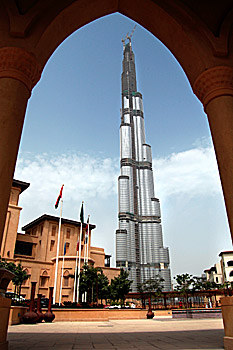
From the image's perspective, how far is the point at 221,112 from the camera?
15.8 ft

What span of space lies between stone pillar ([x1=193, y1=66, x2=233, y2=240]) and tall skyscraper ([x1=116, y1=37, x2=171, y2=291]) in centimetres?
9906

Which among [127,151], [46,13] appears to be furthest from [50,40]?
[127,151]

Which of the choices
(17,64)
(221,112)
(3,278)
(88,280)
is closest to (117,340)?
(3,278)

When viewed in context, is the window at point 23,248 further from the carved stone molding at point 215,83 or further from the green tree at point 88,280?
the carved stone molding at point 215,83

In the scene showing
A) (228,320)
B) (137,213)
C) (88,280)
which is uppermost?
(137,213)

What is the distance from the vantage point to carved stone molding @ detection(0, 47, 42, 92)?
15.0 ft

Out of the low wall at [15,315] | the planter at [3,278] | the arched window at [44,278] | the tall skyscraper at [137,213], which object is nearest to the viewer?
the planter at [3,278]

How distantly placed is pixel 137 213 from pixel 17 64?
10740 centimetres

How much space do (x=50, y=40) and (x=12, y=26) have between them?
0.85 meters

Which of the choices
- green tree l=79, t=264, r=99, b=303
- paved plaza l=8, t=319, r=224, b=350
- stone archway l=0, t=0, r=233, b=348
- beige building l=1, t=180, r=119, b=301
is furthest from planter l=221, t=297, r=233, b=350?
beige building l=1, t=180, r=119, b=301

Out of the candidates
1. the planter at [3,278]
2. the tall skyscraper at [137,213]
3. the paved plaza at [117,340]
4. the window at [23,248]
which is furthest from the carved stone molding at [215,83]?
the tall skyscraper at [137,213]

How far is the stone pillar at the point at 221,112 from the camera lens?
4.34m

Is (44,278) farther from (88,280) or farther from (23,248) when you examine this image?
(88,280)

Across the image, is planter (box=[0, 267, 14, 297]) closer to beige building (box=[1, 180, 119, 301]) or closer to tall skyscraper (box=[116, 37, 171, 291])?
beige building (box=[1, 180, 119, 301])
